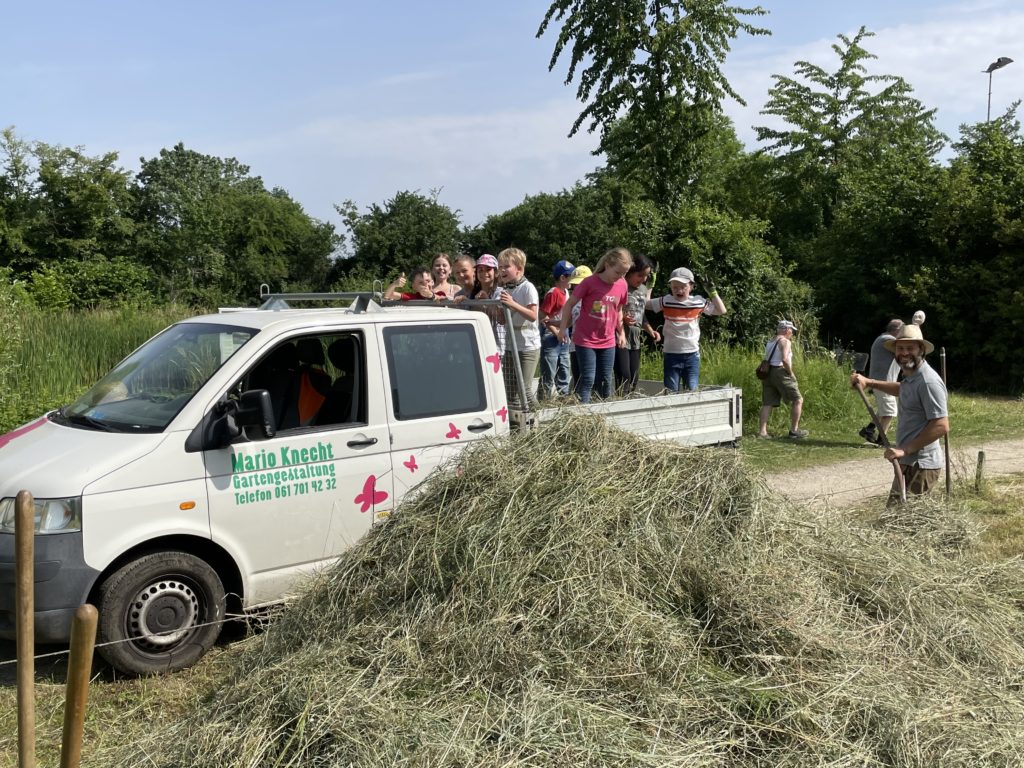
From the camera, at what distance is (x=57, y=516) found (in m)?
4.57

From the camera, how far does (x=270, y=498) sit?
5.14 meters

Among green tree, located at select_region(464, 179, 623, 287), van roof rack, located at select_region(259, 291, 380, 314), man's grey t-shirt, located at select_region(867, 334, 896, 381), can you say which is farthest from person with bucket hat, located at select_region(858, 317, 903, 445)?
green tree, located at select_region(464, 179, 623, 287)

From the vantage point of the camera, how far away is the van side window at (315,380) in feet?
18.0

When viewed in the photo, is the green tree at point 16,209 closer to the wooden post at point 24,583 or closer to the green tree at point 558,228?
the green tree at point 558,228

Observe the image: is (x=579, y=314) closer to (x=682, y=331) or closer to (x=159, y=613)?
(x=682, y=331)

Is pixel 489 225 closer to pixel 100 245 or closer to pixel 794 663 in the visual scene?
pixel 100 245

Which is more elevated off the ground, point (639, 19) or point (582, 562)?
point (639, 19)

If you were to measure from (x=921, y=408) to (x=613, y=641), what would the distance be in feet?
12.7

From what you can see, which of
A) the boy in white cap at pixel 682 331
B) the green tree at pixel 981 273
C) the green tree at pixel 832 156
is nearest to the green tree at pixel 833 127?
the green tree at pixel 832 156

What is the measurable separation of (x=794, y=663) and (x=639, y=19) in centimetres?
2033

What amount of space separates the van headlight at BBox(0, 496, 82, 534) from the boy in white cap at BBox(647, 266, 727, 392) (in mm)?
6496

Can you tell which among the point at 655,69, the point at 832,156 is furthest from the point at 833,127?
the point at 655,69

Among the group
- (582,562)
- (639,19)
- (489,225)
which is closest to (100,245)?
(489,225)

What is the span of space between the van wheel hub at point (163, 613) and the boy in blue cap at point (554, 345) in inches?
176
